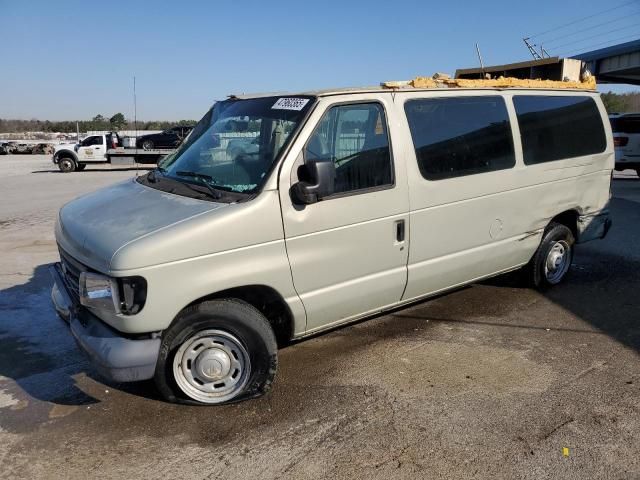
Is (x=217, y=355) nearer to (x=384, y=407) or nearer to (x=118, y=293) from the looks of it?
(x=118, y=293)

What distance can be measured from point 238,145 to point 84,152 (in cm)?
2460

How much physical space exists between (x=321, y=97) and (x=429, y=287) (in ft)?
5.87

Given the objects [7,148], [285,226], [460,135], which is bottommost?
[285,226]

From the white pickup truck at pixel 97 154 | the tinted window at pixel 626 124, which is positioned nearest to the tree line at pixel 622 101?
the tinted window at pixel 626 124

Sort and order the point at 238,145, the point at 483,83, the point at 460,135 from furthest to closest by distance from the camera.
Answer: the point at 483,83 < the point at 460,135 < the point at 238,145

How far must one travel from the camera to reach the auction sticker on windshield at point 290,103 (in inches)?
143

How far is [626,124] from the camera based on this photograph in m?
15.8

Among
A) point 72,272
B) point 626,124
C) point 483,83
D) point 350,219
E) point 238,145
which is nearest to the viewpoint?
point 72,272

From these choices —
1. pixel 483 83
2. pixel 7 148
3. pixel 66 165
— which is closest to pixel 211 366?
pixel 483 83

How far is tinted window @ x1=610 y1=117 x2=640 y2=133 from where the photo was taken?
15.6 meters

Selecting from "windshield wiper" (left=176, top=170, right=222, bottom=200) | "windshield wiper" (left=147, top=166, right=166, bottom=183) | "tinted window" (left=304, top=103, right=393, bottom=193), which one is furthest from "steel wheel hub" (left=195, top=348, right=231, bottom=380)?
"windshield wiper" (left=147, top=166, right=166, bottom=183)

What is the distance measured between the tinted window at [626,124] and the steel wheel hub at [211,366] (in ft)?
52.7

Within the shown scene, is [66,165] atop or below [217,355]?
atop

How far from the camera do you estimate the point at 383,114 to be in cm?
383
